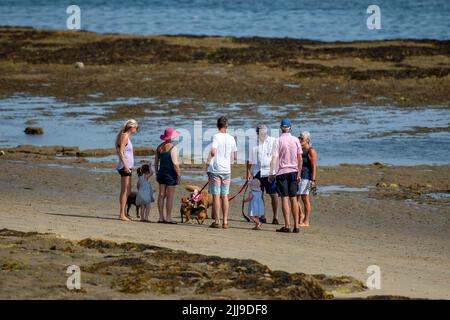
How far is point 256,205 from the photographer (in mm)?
15141

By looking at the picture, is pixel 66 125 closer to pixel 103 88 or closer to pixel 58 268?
pixel 103 88

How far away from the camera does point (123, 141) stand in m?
14.8

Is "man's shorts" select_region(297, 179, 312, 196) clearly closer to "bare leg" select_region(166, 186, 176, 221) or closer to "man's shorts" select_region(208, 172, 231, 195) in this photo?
"man's shorts" select_region(208, 172, 231, 195)

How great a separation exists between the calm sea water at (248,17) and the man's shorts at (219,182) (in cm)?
3623

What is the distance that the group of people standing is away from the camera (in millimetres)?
14641

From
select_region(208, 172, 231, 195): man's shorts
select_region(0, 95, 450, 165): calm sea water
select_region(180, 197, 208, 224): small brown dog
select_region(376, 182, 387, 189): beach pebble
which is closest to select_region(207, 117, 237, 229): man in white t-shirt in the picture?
select_region(208, 172, 231, 195): man's shorts

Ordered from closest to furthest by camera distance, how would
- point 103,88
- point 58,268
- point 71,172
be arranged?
point 58,268
point 71,172
point 103,88

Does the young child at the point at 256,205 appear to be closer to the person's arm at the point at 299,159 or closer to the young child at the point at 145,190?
the person's arm at the point at 299,159

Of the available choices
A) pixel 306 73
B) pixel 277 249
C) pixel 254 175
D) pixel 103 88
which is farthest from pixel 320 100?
pixel 277 249

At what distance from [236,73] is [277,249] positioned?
21.5 m

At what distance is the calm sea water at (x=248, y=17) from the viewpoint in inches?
2208

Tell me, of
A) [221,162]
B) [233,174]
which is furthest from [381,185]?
[221,162]

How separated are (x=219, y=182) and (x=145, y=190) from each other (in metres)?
1.16

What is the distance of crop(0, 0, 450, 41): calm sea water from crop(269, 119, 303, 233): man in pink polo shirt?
36.1 metres
